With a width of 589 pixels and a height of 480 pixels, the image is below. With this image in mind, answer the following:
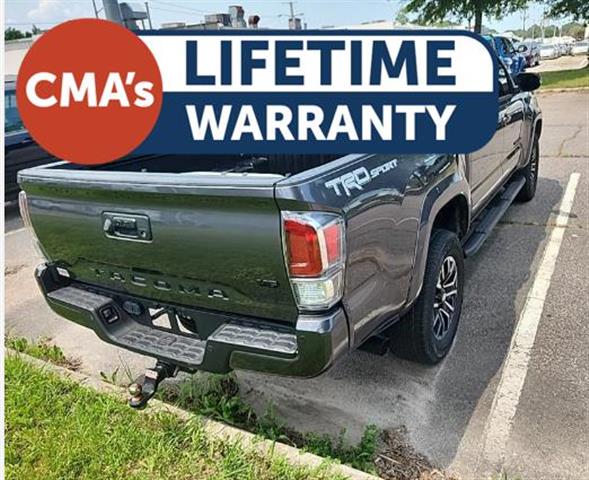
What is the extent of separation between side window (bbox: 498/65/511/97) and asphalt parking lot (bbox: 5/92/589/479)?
137cm

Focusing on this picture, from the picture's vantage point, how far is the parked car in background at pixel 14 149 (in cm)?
694

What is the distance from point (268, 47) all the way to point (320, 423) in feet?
9.90

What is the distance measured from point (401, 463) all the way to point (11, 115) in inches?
285

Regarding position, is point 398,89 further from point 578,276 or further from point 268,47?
point 578,276

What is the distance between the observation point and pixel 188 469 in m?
2.29

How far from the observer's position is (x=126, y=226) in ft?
7.24

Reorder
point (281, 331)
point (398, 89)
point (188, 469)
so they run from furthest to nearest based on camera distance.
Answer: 1. point (398, 89)
2. point (188, 469)
3. point (281, 331)

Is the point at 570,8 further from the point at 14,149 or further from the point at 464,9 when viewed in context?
the point at 14,149

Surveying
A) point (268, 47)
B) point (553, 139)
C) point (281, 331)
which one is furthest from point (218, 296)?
point (553, 139)

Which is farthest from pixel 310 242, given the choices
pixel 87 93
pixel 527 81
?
pixel 527 81

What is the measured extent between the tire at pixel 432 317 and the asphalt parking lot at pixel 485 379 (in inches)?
6.2

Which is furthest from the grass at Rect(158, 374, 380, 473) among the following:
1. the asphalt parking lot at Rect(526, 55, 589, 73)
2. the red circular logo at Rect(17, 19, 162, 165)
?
the asphalt parking lot at Rect(526, 55, 589, 73)

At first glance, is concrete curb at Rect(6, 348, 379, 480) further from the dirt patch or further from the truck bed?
the truck bed

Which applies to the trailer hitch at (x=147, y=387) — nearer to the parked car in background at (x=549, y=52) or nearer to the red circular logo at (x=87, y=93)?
the red circular logo at (x=87, y=93)
